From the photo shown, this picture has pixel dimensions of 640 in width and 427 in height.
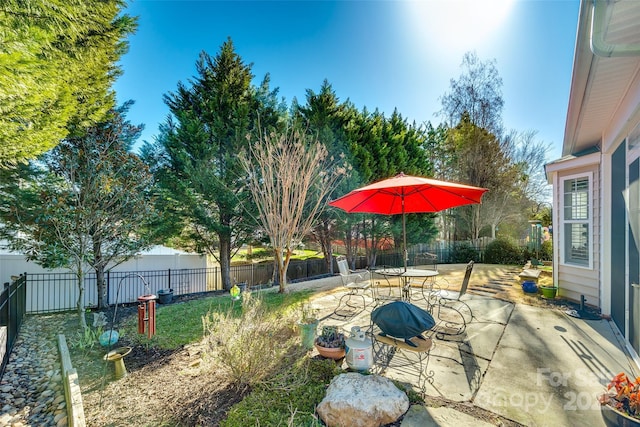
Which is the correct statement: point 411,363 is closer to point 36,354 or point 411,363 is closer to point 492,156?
point 36,354

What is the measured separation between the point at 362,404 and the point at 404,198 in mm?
3912

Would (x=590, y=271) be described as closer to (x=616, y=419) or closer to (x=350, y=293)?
(x=616, y=419)

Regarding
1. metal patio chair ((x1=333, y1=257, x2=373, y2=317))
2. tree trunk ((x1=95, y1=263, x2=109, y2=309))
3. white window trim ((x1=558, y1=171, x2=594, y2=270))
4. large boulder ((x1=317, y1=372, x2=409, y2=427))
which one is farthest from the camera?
tree trunk ((x1=95, y1=263, x2=109, y2=309))

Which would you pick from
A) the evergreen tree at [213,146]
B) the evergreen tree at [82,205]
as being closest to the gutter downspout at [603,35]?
the evergreen tree at [82,205]

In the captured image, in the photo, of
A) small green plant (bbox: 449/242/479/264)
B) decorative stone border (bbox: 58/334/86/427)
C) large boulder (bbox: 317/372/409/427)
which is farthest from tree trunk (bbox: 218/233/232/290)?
small green plant (bbox: 449/242/479/264)

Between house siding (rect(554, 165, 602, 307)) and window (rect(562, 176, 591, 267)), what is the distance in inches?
9.2

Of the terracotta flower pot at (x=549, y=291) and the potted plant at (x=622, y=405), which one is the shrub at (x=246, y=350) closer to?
the potted plant at (x=622, y=405)

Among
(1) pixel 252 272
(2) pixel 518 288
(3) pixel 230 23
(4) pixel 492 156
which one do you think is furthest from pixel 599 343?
(4) pixel 492 156

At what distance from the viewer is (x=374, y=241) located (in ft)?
44.2

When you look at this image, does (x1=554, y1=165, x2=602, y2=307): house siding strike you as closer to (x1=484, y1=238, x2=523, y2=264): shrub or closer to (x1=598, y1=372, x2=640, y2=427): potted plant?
(x1=598, y1=372, x2=640, y2=427): potted plant

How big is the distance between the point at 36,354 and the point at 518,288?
33.9ft

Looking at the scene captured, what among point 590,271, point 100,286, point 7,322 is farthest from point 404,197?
point 100,286

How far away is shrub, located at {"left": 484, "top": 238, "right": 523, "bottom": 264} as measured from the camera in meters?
12.5

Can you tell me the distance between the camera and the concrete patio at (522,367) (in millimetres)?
2420
